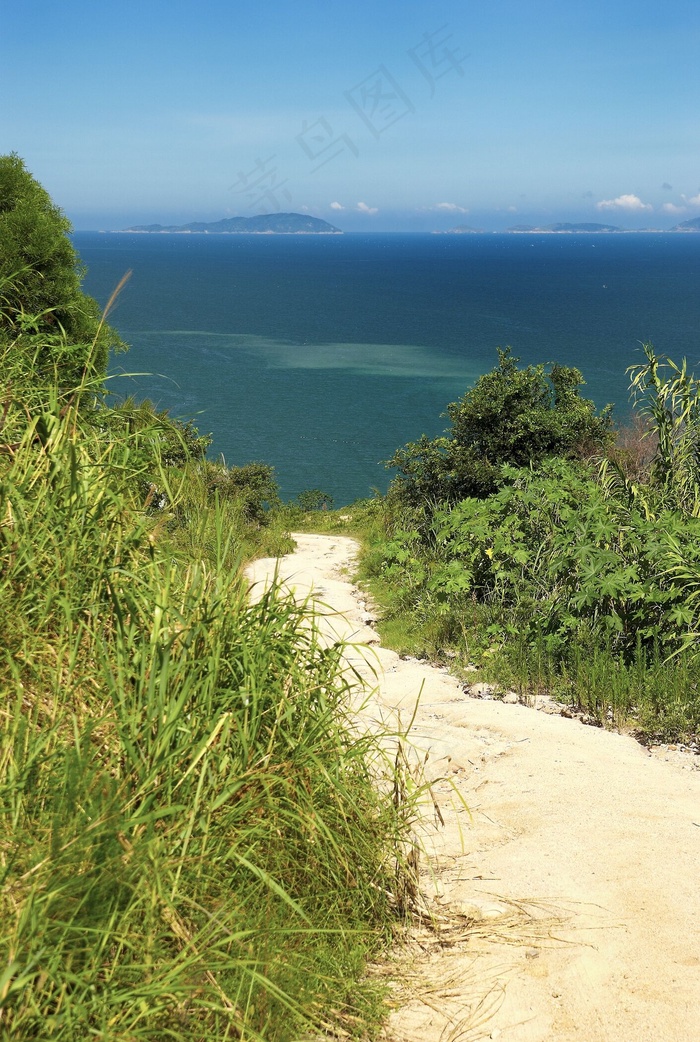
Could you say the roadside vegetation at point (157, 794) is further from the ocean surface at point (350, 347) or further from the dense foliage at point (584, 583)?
the ocean surface at point (350, 347)

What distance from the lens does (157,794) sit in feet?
8.12

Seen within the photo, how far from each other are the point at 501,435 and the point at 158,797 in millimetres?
11329

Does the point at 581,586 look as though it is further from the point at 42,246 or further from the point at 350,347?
the point at 350,347

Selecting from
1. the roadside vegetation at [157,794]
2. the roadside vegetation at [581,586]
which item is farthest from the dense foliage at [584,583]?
the roadside vegetation at [157,794]

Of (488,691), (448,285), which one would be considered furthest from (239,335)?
(488,691)

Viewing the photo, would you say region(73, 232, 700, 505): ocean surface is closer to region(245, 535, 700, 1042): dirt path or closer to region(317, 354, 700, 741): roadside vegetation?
region(317, 354, 700, 741): roadside vegetation

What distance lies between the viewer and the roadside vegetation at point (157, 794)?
6.85 ft

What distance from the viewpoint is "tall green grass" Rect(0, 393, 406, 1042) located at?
2084 mm

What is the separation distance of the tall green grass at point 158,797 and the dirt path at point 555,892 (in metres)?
0.33

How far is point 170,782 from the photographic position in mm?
2473

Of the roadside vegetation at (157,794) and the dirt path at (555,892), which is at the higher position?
the roadside vegetation at (157,794)

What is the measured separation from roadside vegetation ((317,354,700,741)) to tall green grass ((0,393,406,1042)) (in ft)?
9.94

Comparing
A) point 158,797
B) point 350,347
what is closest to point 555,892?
point 158,797

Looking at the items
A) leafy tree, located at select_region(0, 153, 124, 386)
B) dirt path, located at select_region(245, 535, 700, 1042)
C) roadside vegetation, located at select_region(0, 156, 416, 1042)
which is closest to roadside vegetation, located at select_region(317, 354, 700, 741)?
dirt path, located at select_region(245, 535, 700, 1042)
